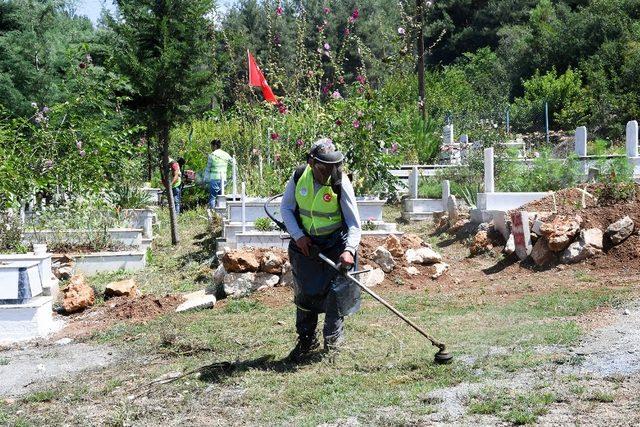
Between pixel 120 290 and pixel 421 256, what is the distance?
373cm

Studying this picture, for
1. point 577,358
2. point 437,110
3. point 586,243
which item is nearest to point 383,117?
point 586,243

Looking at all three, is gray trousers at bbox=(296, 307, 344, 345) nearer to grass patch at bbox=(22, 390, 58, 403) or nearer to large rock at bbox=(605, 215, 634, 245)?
grass patch at bbox=(22, 390, 58, 403)

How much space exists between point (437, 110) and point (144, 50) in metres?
16.2

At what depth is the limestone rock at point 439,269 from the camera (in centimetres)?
1127

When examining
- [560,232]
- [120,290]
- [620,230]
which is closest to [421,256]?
[560,232]

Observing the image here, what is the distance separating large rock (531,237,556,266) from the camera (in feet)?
36.8

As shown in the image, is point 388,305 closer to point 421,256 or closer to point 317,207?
point 317,207

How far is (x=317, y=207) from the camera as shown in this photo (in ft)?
24.2

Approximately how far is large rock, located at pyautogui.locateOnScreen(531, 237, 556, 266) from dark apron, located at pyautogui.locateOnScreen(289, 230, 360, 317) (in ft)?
14.6

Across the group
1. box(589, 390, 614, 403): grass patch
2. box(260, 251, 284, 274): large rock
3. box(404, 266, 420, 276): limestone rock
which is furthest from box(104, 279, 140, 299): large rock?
box(589, 390, 614, 403): grass patch

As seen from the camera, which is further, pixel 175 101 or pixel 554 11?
pixel 554 11

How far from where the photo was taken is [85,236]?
13.1m

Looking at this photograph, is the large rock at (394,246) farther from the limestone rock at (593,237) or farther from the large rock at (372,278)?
the limestone rock at (593,237)

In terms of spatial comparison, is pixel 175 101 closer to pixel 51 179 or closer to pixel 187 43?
pixel 187 43
